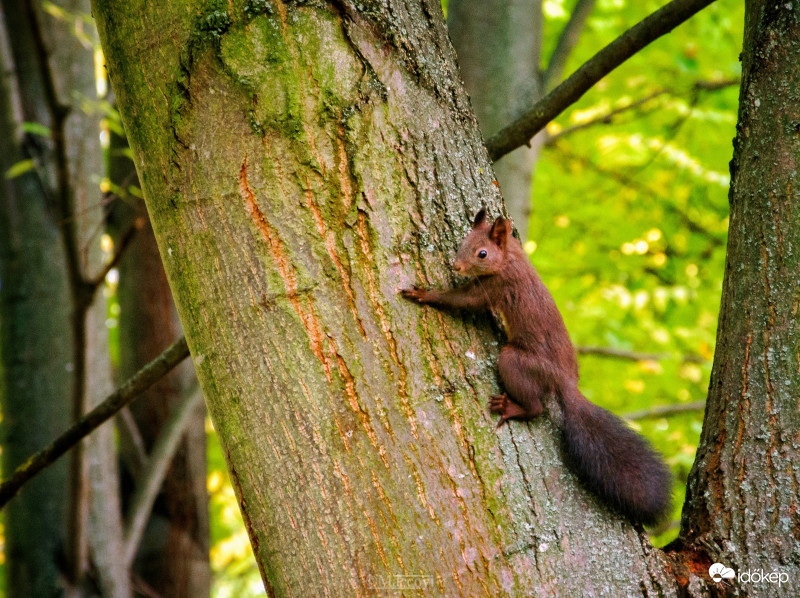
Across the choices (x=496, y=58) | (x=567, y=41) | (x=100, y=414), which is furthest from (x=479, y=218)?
(x=567, y=41)

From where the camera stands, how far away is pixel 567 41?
4.06 metres

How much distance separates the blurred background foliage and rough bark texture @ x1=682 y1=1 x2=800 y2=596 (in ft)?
10.8

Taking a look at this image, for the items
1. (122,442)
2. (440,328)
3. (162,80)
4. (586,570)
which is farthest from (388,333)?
(122,442)

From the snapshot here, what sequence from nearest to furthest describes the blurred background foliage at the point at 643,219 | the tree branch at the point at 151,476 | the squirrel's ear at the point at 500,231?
the squirrel's ear at the point at 500,231
the tree branch at the point at 151,476
the blurred background foliage at the point at 643,219

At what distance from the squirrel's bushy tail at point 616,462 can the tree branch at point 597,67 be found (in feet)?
2.94

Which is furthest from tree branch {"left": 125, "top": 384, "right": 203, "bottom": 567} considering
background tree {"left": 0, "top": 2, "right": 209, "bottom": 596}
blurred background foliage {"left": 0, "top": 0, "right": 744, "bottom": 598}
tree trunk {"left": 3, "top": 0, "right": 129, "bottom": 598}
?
blurred background foliage {"left": 0, "top": 0, "right": 744, "bottom": 598}

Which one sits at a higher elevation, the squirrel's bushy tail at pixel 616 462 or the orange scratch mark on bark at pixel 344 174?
the orange scratch mark on bark at pixel 344 174

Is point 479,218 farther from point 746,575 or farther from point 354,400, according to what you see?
point 746,575

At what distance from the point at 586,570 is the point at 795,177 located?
40.8 inches

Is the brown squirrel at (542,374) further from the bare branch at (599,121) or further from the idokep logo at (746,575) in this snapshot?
the bare branch at (599,121)

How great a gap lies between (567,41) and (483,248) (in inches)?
98.5

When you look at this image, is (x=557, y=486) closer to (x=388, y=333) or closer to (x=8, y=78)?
(x=388, y=333)

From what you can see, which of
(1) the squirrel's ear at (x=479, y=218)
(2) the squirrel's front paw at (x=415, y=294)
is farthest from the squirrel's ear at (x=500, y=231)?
(2) the squirrel's front paw at (x=415, y=294)

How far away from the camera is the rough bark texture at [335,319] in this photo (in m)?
1.40
